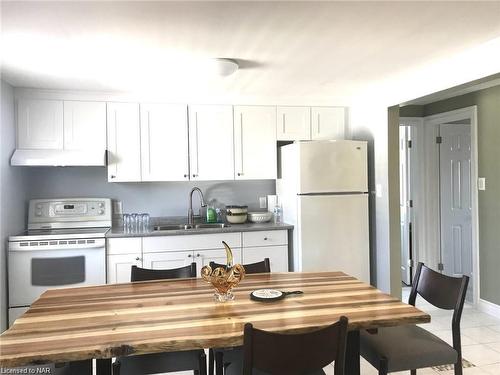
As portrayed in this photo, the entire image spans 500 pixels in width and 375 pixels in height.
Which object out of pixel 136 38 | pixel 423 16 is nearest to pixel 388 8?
pixel 423 16

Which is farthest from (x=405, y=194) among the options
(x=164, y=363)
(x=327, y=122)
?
Result: (x=164, y=363)

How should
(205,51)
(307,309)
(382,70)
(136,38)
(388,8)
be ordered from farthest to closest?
(382,70) → (205,51) → (136,38) → (388,8) → (307,309)

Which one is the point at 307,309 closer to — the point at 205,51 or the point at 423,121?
the point at 205,51

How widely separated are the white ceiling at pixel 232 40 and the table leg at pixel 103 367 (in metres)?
1.59

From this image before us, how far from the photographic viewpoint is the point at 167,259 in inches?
141

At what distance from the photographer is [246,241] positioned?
12.3 feet

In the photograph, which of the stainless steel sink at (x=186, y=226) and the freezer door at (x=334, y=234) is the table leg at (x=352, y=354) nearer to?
the freezer door at (x=334, y=234)

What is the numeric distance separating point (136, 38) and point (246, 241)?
207 centimetres

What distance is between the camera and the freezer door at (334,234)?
144 inches

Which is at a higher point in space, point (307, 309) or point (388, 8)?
point (388, 8)

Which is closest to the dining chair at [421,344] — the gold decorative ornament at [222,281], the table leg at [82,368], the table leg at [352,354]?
the table leg at [352,354]

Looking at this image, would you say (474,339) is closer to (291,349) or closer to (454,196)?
(454,196)

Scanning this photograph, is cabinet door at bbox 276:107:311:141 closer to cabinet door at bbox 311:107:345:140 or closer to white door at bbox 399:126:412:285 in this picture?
cabinet door at bbox 311:107:345:140

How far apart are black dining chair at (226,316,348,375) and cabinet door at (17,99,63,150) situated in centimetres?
296
